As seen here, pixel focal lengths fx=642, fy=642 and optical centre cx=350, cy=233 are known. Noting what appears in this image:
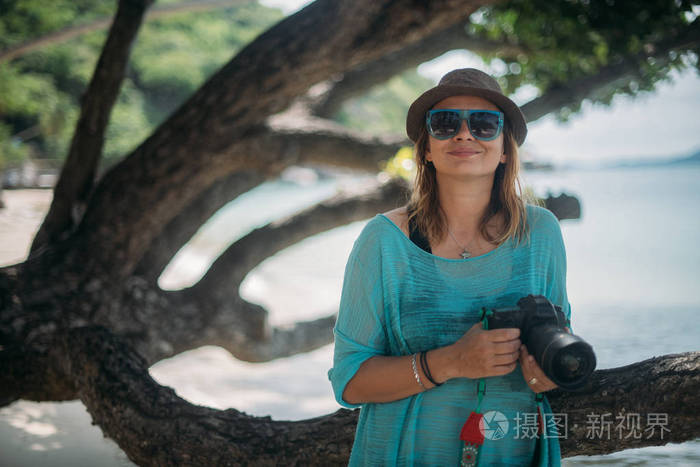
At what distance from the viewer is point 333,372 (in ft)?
5.09

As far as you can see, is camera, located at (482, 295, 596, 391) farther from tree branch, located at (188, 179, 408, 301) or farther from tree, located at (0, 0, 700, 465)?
tree branch, located at (188, 179, 408, 301)

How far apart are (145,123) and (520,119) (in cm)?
3310

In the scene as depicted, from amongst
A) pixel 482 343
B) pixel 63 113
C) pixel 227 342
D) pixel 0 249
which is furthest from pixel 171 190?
pixel 63 113

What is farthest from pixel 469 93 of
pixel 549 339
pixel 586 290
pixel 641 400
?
pixel 586 290

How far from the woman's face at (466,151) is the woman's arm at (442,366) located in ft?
1.31

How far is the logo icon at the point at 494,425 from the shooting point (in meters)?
1.49

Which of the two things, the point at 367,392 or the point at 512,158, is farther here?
the point at 512,158

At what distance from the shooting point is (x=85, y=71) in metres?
29.6

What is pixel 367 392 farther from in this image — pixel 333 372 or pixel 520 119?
pixel 520 119

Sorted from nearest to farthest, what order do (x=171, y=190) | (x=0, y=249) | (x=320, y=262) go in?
1. (x=171, y=190)
2. (x=0, y=249)
3. (x=320, y=262)

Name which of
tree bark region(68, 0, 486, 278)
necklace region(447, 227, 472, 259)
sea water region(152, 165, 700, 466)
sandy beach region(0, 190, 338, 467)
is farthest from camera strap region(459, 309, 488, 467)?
sandy beach region(0, 190, 338, 467)

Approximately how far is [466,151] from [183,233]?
3550 millimetres

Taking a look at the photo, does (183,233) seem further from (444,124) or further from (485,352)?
(485,352)

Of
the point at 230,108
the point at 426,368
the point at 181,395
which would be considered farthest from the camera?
the point at 181,395
